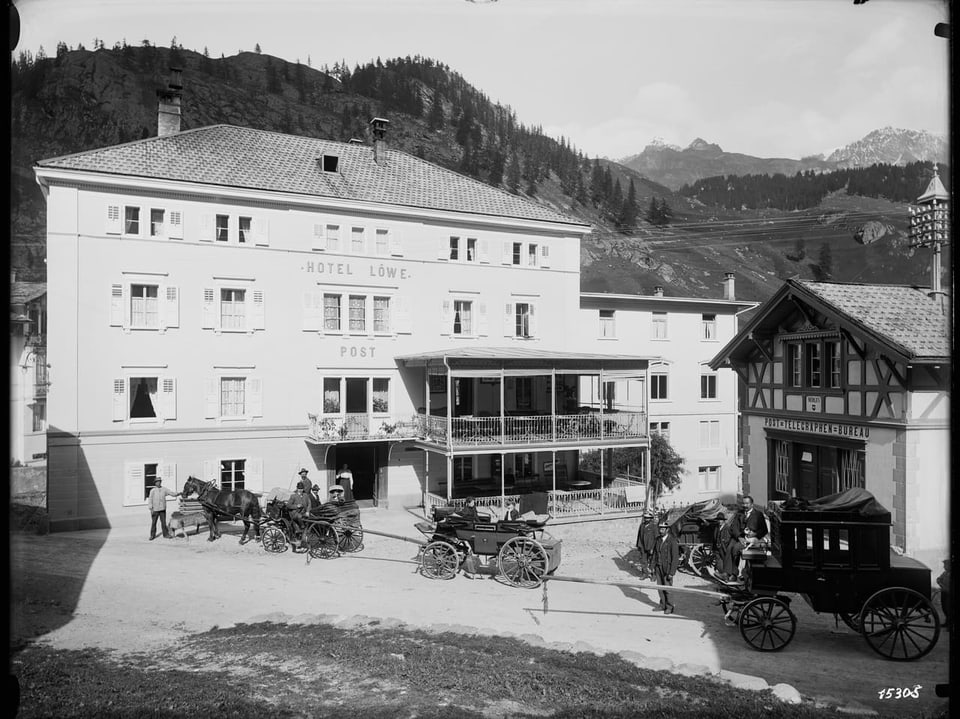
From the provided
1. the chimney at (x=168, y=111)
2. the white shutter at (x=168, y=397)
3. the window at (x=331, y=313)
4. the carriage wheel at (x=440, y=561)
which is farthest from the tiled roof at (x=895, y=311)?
the white shutter at (x=168, y=397)

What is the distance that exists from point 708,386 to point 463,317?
10.7 metres

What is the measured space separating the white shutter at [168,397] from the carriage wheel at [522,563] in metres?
10.5

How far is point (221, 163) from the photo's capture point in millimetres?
18656

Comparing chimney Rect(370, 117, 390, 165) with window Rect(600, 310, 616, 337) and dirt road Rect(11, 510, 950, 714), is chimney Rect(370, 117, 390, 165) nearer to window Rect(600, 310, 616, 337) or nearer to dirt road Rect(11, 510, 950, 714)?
window Rect(600, 310, 616, 337)

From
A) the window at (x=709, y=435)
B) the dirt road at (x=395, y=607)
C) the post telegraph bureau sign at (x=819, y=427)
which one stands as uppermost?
the post telegraph bureau sign at (x=819, y=427)

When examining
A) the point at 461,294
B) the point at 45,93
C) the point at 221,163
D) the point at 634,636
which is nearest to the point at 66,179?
the point at 221,163

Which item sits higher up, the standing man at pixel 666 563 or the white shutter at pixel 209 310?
the white shutter at pixel 209 310

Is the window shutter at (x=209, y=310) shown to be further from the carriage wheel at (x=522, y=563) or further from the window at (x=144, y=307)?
the carriage wheel at (x=522, y=563)

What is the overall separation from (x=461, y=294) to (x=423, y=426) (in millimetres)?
4491

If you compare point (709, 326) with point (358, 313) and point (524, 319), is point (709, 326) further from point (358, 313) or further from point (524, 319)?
point (358, 313)

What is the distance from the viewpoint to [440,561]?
12.0 metres

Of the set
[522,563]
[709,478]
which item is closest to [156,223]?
[522,563]

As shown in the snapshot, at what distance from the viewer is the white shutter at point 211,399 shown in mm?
18047

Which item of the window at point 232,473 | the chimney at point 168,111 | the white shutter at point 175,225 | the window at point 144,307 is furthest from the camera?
the window at point 232,473
